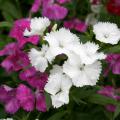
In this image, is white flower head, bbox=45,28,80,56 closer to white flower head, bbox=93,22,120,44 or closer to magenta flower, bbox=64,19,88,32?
white flower head, bbox=93,22,120,44

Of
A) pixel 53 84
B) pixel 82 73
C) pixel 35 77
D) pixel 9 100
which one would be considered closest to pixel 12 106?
pixel 9 100

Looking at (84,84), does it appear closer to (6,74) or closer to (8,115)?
(8,115)

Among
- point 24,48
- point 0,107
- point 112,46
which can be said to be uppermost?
point 112,46

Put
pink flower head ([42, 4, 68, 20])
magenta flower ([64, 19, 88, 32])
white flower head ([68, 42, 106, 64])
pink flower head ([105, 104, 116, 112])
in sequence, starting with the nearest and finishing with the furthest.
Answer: white flower head ([68, 42, 106, 64]) → pink flower head ([105, 104, 116, 112]) → pink flower head ([42, 4, 68, 20]) → magenta flower ([64, 19, 88, 32])

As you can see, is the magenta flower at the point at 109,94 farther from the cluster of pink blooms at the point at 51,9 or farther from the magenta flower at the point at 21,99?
the cluster of pink blooms at the point at 51,9

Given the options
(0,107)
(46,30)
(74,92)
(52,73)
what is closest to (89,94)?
(74,92)

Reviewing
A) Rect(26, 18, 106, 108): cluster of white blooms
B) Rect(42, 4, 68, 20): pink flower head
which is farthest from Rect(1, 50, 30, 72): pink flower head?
Rect(42, 4, 68, 20): pink flower head

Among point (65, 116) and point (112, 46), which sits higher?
point (112, 46)
